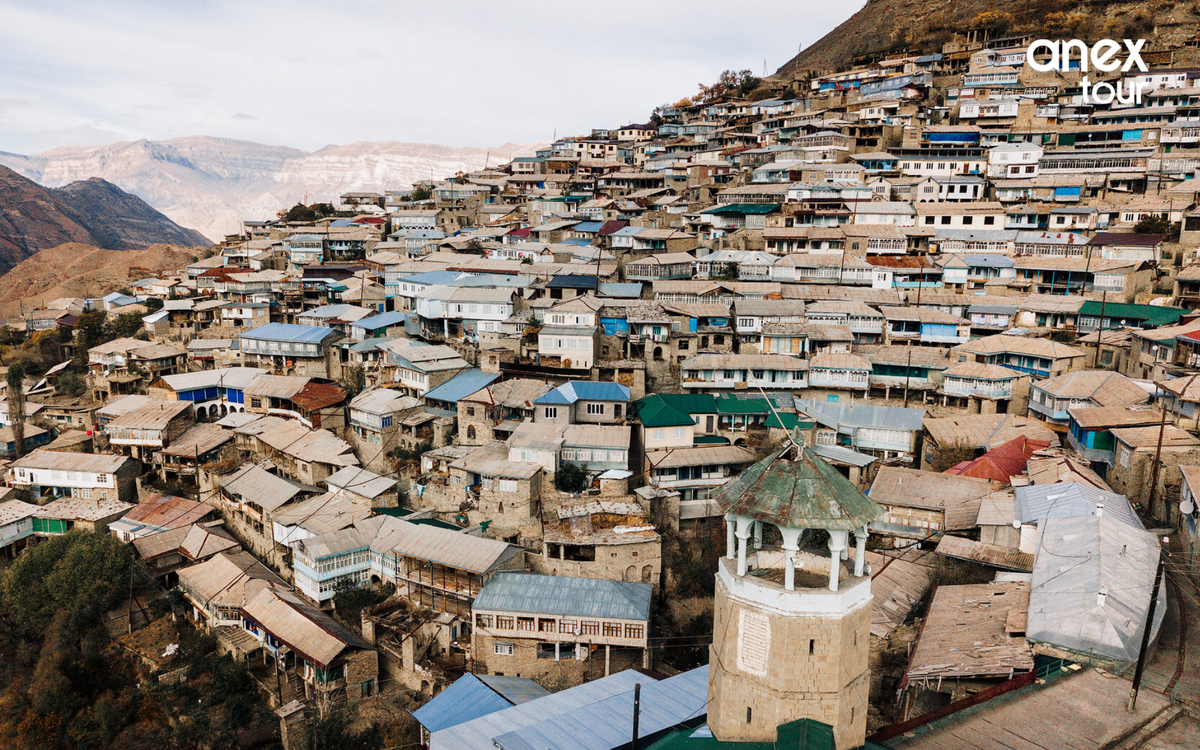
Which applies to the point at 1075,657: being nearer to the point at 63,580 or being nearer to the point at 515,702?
the point at 515,702

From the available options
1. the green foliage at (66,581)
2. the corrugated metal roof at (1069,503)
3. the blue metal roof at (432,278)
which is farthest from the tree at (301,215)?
the corrugated metal roof at (1069,503)

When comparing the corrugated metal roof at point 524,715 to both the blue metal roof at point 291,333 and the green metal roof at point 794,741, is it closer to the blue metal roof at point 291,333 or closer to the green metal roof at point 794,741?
the green metal roof at point 794,741

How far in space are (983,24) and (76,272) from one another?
104409mm

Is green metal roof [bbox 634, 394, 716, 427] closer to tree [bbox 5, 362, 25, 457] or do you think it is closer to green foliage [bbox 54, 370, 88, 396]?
tree [bbox 5, 362, 25, 457]

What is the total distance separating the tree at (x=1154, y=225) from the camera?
41.8m

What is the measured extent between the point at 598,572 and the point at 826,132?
50.6m

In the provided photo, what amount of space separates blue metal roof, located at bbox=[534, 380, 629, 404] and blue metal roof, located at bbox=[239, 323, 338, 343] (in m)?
17.2

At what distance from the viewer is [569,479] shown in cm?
2742

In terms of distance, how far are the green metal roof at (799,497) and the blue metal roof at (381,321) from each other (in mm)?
33474

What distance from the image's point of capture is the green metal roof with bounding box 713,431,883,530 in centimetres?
996

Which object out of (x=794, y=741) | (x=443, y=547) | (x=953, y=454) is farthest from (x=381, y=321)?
(x=794, y=741)

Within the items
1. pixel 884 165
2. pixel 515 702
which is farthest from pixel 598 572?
pixel 884 165

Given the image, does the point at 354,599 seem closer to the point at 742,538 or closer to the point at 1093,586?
the point at 742,538

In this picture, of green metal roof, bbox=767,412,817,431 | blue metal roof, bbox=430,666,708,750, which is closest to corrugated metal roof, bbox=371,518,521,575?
blue metal roof, bbox=430,666,708,750
